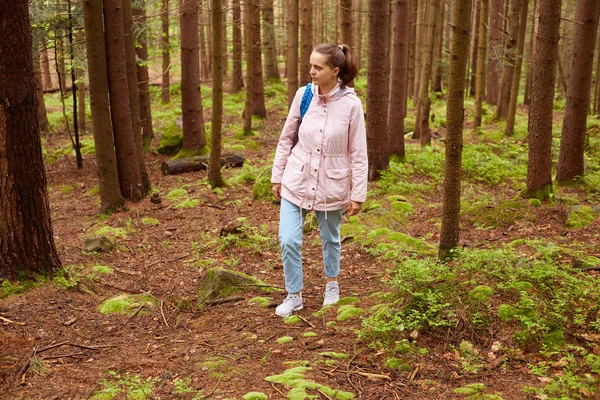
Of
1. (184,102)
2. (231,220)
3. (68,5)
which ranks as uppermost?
(68,5)

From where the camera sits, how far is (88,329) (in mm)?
5098

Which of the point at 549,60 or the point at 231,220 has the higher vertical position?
the point at 549,60

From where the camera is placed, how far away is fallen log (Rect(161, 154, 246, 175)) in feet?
43.0

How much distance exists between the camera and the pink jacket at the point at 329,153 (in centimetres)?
503

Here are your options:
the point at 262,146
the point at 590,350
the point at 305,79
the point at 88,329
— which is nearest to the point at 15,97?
the point at 88,329

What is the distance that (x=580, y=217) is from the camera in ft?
25.2

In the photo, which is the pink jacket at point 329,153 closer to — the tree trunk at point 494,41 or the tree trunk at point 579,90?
the tree trunk at point 579,90

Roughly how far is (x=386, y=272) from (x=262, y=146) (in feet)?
32.7

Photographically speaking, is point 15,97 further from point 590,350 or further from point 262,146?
point 262,146

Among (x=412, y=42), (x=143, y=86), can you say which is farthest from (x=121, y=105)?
(x=412, y=42)

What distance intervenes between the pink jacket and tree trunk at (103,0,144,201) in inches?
226

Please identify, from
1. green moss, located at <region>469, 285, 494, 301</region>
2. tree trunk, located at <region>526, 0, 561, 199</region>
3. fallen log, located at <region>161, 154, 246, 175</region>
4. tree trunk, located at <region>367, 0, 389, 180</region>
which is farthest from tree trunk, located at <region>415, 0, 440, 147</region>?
green moss, located at <region>469, 285, 494, 301</region>

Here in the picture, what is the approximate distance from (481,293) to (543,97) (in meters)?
4.73

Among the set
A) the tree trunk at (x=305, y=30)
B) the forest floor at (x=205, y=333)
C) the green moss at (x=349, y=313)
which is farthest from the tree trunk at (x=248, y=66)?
the green moss at (x=349, y=313)
